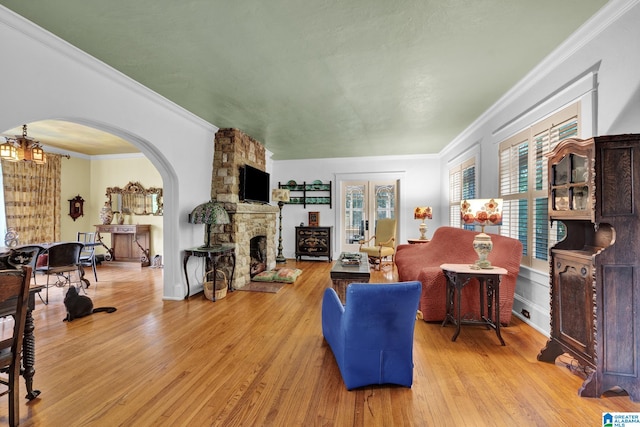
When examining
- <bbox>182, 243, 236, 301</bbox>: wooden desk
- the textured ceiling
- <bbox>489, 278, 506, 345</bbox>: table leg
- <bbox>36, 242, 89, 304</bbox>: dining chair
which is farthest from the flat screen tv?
<bbox>489, 278, 506, 345</bbox>: table leg

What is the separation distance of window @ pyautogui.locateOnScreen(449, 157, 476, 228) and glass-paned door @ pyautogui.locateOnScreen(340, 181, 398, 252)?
1.42 m

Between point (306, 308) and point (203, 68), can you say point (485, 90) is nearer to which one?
point (203, 68)

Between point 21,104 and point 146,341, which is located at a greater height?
point 21,104

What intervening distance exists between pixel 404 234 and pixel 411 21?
5.23 m

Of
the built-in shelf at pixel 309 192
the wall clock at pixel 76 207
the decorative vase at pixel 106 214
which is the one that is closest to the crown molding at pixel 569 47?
the built-in shelf at pixel 309 192

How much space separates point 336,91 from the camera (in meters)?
3.07

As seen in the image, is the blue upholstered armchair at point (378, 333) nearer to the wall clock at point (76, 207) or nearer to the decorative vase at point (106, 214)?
the decorative vase at point (106, 214)

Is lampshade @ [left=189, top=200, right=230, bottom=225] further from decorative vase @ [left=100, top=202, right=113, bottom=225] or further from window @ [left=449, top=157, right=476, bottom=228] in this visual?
window @ [left=449, top=157, right=476, bottom=228]

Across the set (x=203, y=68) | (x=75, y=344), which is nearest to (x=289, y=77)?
→ (x=203, y=68)

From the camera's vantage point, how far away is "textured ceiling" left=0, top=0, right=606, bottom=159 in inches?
71.9

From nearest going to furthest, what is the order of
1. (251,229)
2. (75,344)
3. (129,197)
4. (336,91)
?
(75,344), (336,91), (251,229), (129,197)

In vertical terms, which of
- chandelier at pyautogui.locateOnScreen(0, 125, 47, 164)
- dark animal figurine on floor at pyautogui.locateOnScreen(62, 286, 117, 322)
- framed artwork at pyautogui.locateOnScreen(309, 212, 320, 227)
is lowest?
dark animal figurine on floor at pyautogui.locateOnScreen(62, 286, 117, 322)

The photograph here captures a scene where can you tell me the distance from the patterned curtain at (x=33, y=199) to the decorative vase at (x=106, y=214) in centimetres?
74

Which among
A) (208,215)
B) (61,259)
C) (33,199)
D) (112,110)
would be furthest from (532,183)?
(33,199)
